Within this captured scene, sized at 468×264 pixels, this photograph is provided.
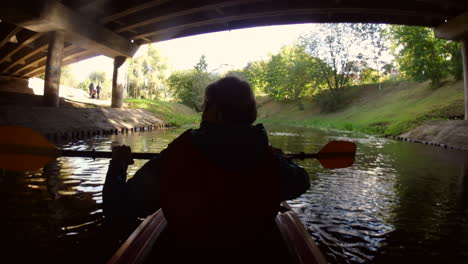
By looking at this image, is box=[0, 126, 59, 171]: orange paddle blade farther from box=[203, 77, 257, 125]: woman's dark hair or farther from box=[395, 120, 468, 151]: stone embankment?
box=[395, 120, 468, 151]: stone embankment

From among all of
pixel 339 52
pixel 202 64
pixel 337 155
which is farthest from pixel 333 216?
pixel 202 64

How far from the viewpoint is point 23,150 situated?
3080 millimetres

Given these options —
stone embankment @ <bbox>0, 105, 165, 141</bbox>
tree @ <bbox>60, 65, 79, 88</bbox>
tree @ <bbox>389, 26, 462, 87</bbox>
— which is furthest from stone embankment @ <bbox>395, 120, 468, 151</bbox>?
tree @ <bbox>60, 65, 79, 88</bbox>

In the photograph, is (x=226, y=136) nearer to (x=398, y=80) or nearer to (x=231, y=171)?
(x=231, y=171)

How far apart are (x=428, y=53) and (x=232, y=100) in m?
25.9

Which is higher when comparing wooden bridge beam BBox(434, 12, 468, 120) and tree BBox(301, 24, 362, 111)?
tree BBox(301, 24, 362, 111)

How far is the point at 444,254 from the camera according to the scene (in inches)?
123

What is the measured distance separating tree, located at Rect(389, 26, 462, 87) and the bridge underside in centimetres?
1087

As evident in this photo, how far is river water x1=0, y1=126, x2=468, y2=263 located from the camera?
3068 mm

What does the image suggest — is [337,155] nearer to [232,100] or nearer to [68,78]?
[232,100]

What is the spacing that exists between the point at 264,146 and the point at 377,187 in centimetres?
511

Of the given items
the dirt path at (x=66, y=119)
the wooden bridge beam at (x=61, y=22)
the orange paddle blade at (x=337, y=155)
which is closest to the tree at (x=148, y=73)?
the dirt path at (x=66, y=119)

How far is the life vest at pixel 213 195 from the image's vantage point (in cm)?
151

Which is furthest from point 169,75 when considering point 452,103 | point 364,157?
point 364,157
